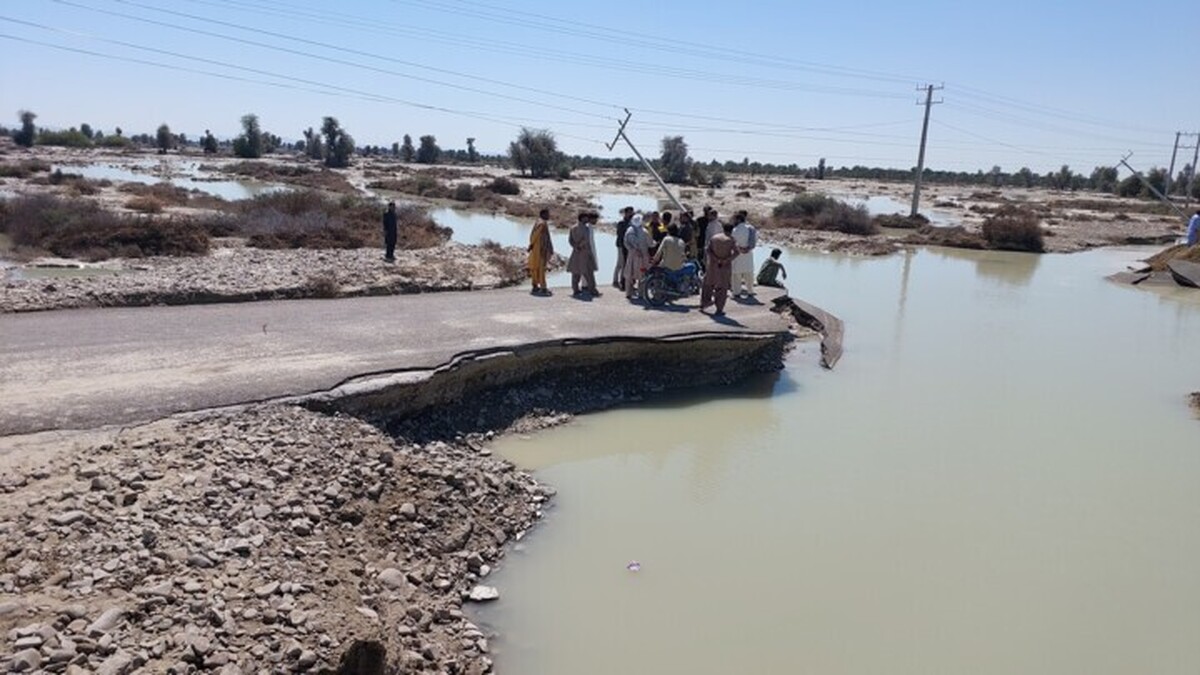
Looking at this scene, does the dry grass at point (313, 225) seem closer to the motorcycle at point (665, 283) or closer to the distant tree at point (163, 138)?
the motorcycle at point (665, 283)

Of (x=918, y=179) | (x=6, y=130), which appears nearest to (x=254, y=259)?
(x=918, y=179)

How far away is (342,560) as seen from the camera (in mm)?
5559

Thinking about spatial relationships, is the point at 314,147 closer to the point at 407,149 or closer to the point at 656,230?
the point at 407,149

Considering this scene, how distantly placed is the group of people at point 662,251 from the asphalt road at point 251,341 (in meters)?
0.44

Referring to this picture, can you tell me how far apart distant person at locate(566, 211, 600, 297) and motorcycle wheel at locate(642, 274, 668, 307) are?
0.94 meters

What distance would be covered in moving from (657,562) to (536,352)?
382 cm

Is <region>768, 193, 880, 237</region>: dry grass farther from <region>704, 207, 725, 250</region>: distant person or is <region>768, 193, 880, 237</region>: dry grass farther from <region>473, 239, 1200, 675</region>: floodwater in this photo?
<region>704, 207, 725, 250</region>: distant person

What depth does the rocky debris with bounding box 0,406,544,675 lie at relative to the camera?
424 cm

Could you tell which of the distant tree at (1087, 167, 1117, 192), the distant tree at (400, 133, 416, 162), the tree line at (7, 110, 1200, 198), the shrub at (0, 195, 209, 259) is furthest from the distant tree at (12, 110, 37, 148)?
the distant tree at (1087, 167, 1117, 192)

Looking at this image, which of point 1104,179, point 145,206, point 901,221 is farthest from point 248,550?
point 1104,179

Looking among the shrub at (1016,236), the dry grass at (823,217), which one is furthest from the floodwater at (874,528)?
the dry grass at (823,217)

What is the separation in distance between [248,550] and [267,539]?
0.20 m

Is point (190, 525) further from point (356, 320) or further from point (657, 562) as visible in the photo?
point (356, 320)

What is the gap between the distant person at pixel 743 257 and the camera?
13.2 meters
